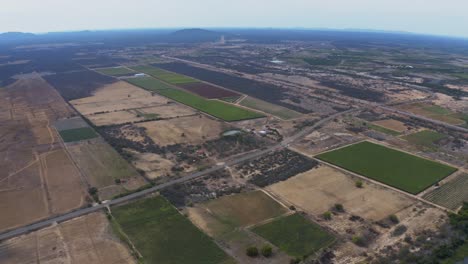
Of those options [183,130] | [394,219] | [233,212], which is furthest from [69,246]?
[183,130]

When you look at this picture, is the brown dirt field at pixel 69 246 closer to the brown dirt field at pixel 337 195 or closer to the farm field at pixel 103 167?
the farm field at pixel 103 167

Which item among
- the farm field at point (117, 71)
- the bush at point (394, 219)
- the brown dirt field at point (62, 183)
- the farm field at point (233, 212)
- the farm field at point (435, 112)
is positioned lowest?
the farm field at point (435, 112)

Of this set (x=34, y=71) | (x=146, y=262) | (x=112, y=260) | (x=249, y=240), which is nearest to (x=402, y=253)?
(x=249, y=240)

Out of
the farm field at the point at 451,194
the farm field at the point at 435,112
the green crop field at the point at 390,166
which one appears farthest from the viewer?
the farm field at the point at 435,112

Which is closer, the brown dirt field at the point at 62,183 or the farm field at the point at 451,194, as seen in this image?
the brown dirt field at the point at 62,183

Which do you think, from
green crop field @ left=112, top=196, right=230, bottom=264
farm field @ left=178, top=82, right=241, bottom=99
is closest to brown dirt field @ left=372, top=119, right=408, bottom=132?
farm field @ left=178, top=82, right=241, bottom=99

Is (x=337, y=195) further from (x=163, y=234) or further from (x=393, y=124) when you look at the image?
(x=393, y=124)

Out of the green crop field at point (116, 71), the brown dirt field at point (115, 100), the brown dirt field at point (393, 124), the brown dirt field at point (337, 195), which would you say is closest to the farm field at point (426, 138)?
the brown dirt field at point (393, 124)
